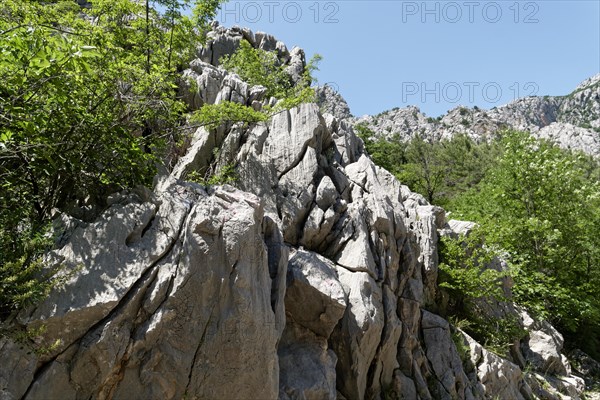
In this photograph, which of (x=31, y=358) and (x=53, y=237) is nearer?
(x=31, y=358)

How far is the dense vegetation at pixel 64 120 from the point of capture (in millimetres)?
5480

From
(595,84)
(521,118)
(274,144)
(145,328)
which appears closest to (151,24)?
(274,144)

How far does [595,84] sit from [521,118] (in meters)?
54.0

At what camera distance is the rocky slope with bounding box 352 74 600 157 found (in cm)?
11862

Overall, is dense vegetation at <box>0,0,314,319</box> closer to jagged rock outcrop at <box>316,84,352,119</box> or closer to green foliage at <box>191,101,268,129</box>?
green foliage at <box>191,101,268,129</box>

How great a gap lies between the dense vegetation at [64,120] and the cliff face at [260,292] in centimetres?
65

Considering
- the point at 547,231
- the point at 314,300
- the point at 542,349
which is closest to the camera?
the point at 314,300

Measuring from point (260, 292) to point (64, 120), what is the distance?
15.9 ft

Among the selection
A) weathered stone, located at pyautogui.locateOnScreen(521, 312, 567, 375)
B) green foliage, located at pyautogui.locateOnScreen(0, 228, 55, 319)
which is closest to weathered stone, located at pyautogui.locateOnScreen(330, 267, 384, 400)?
green foliage, located at pyautogui.locateOnScreen(0, 228, 55, 319)

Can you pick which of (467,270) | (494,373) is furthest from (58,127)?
(494,373)

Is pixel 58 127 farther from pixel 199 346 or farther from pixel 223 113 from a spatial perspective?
pixel 199 346

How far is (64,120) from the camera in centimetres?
704

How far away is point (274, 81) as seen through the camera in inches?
819

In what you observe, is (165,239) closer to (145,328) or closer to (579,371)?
(145,328)
